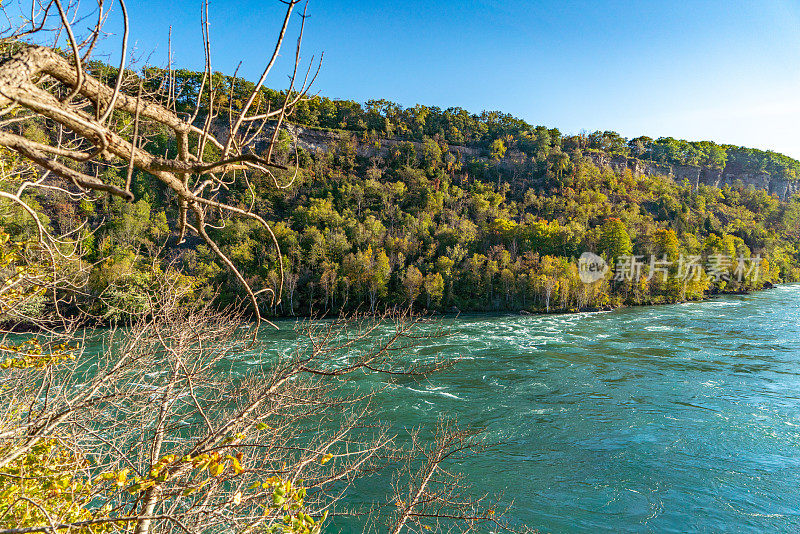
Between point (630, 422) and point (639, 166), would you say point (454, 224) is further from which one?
point (639, 166)

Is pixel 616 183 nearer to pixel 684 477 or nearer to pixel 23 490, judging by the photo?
pixel 684 477

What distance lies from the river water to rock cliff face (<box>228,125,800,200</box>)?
1584 inches

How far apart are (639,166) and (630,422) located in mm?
67372

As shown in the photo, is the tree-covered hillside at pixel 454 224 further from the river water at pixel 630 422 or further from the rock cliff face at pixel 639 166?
the river water at pixel 630 422

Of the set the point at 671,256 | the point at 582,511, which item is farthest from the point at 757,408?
the point at 671,256

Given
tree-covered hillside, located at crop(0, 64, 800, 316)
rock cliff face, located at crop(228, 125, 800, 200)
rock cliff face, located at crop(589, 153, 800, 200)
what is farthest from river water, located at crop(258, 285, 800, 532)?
rock cliff face, located at crop(589, 153, 800, 200)

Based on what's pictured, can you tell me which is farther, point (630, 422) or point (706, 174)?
point (706, 174)

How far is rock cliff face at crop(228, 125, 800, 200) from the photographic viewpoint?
56.2m

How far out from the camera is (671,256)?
1499 inches

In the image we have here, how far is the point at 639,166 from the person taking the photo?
221ft

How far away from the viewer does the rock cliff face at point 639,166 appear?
56188 millimetres

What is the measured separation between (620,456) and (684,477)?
49.6 inches

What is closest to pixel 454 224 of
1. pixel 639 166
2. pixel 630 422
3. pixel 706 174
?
pixel 630 422

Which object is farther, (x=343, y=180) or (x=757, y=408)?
(x=343, y=180)
